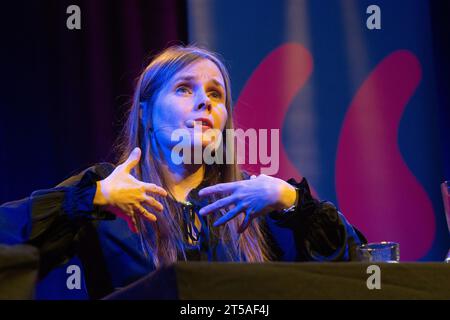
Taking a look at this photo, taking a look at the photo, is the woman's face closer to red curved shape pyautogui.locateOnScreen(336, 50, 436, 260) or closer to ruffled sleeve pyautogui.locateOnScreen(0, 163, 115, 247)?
ruffled sleeve pyautogui.locateOnScreen(0, 163, 115, 247)

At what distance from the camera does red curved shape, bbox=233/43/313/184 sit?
2.15 meters

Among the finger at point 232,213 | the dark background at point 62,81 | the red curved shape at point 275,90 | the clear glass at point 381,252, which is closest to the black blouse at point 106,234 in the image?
the finger at point 232,213

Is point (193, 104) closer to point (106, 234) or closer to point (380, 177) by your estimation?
point (106, 234)

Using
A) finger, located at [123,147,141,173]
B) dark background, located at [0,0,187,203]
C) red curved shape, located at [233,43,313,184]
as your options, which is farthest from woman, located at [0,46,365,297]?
red curved shape, located at [233,43,313,184]

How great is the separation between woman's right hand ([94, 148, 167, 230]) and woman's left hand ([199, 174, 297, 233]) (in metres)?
0.09

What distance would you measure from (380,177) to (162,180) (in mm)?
931

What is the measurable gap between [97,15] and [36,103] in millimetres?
355

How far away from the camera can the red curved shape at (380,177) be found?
2.18 metres

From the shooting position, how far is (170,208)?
1.51 meters

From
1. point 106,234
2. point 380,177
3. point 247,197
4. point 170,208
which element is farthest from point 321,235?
point 380,177

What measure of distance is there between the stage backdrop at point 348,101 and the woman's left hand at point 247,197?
3.23 ft

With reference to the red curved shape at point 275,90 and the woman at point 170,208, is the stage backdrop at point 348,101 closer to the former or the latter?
the red curved shape at point 275,90

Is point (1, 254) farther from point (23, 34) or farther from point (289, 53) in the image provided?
point (289, 53)

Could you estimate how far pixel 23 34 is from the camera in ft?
6.46
